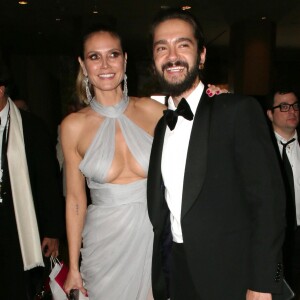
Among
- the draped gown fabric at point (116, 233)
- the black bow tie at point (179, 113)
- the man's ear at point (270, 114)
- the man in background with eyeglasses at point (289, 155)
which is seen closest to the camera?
the black bow tie at point (179, 113)

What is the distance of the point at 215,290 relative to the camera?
1.60 metres

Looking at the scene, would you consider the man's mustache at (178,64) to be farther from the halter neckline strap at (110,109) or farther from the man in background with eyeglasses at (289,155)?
the man in background with eyeglasses at (289,155)

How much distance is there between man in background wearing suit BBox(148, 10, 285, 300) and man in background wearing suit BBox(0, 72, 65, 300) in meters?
1.13

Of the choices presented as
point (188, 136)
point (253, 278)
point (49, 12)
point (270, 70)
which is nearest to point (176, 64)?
point (188, 136)

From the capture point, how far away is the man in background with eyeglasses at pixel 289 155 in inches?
121

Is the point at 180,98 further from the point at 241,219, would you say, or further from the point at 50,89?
the point at 50,89

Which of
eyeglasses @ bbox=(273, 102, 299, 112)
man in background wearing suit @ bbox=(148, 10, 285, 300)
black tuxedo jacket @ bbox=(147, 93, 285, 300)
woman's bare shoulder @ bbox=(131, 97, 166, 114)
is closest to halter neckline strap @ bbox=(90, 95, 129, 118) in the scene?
woman's bare shoulder @ bbox=(131, 97, 166, 114)

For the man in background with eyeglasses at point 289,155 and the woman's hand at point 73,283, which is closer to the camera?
the woman's hand at point 73,283

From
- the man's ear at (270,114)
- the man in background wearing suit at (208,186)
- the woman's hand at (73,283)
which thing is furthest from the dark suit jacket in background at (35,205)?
the man's ear at (270,114)

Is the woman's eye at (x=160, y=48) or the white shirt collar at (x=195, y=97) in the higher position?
the woman's eye at (x=160, y=48)

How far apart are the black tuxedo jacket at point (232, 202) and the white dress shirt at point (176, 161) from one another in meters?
0.10

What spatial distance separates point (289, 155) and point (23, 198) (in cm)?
205

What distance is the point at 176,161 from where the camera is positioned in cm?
168

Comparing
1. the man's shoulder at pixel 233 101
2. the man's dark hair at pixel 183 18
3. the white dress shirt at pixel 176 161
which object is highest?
the man's dark hair at pixel 183 18
